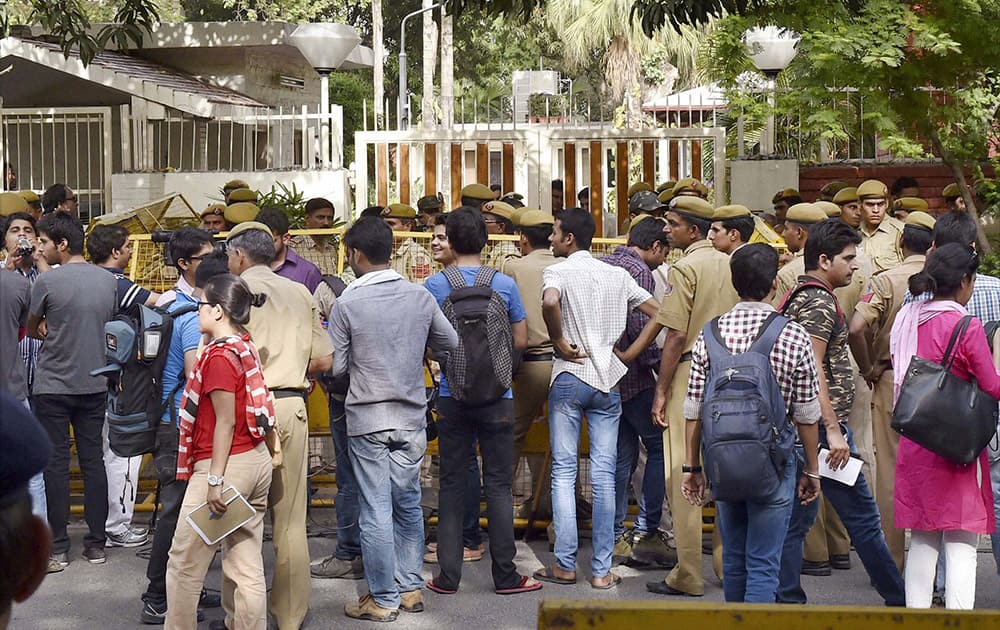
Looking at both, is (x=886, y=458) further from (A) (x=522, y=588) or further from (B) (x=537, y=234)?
(B) (x=537, y=234)

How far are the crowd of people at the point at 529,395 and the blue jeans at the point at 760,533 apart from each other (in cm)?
1

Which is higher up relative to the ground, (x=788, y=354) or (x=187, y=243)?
Result: (x=187, y=243)

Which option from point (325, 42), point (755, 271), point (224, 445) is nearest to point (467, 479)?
point (224, 445)

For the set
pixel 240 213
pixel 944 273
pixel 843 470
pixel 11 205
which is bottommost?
pixel 843 470

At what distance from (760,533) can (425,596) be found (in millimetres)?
2253

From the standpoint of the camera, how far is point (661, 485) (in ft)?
26.5

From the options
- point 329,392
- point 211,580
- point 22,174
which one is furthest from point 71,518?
point 22,174

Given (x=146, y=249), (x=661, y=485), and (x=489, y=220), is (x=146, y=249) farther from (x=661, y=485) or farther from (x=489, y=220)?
(x=661, y=485)

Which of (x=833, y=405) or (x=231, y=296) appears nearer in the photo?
(x=231, y=296)

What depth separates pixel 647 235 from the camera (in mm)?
8039

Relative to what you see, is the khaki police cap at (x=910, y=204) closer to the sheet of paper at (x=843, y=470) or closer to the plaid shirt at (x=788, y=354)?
the sheet of paper at (x=843, y=470)

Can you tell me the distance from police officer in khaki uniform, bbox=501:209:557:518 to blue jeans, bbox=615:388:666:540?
19.4 inches

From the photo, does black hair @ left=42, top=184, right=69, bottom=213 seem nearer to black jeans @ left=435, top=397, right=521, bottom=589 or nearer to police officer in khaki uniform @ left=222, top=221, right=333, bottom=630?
police officer in khaki uniform @ left=222, top=221, right=333, bottom=630

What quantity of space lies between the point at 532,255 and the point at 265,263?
1753 millimetres
